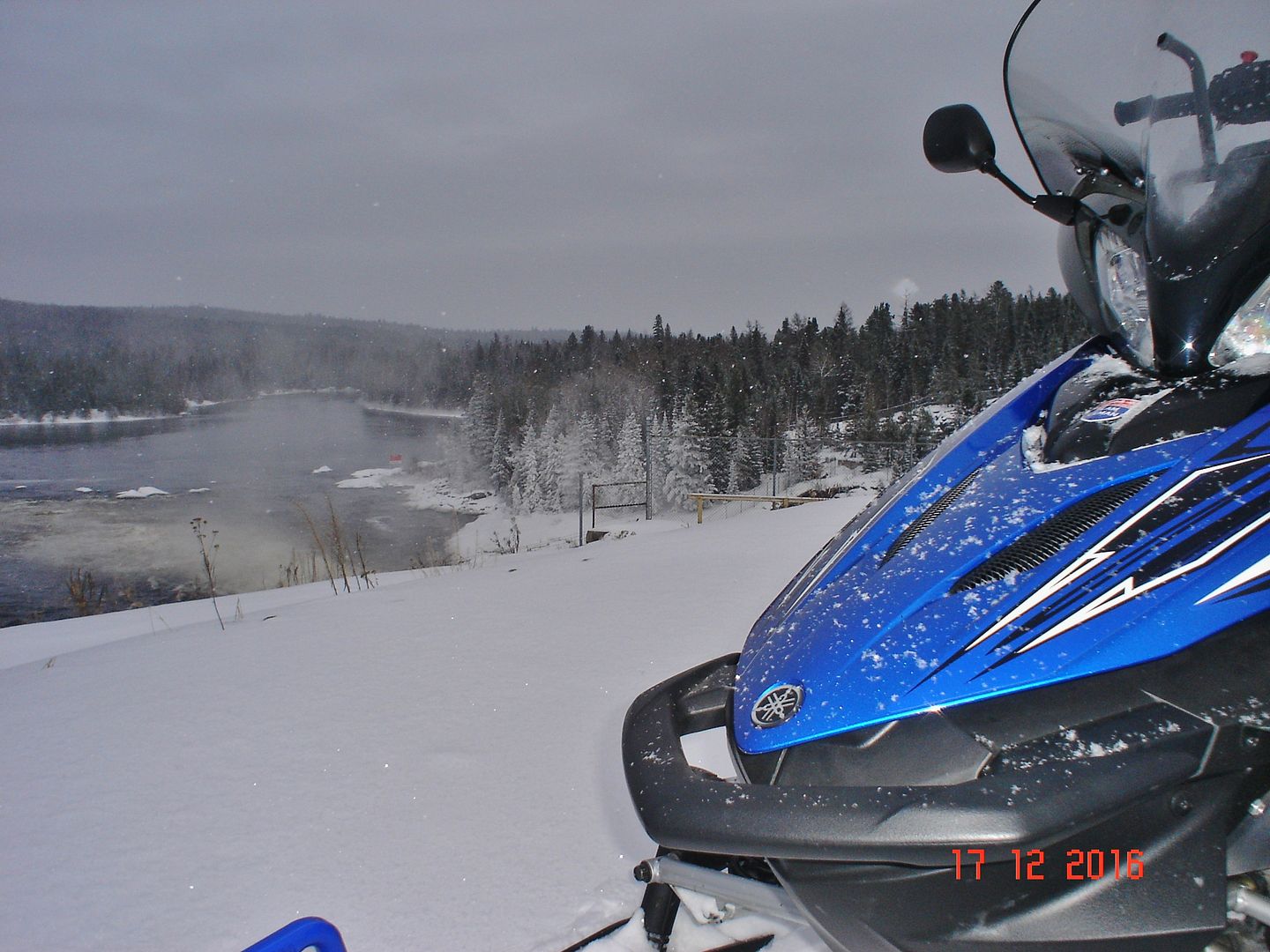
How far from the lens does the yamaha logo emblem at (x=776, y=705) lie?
3.38 feet

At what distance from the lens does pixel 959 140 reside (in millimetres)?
1461

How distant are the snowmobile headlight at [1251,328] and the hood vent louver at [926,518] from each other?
421mm

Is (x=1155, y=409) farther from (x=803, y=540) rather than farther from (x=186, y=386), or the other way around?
(x=186, y=386)

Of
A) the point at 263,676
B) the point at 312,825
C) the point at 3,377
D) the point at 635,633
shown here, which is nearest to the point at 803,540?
the point at 635,633

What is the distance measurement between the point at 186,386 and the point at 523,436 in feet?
101

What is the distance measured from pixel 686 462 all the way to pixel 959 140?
44715mm

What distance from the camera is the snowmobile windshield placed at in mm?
1081

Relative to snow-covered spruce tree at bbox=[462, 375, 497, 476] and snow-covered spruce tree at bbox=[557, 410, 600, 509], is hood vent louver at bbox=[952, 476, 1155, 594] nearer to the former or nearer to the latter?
snow-covered spruce tree at bbox=[557, 410, 600, 509]

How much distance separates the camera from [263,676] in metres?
3.31

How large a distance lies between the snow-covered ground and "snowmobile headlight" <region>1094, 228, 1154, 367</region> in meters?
1.38

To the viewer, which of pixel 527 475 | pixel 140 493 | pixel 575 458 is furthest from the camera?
pixel 140 493

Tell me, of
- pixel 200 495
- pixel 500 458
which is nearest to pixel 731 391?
pixel 500 458

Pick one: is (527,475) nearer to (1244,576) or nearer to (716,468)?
(716,468)
